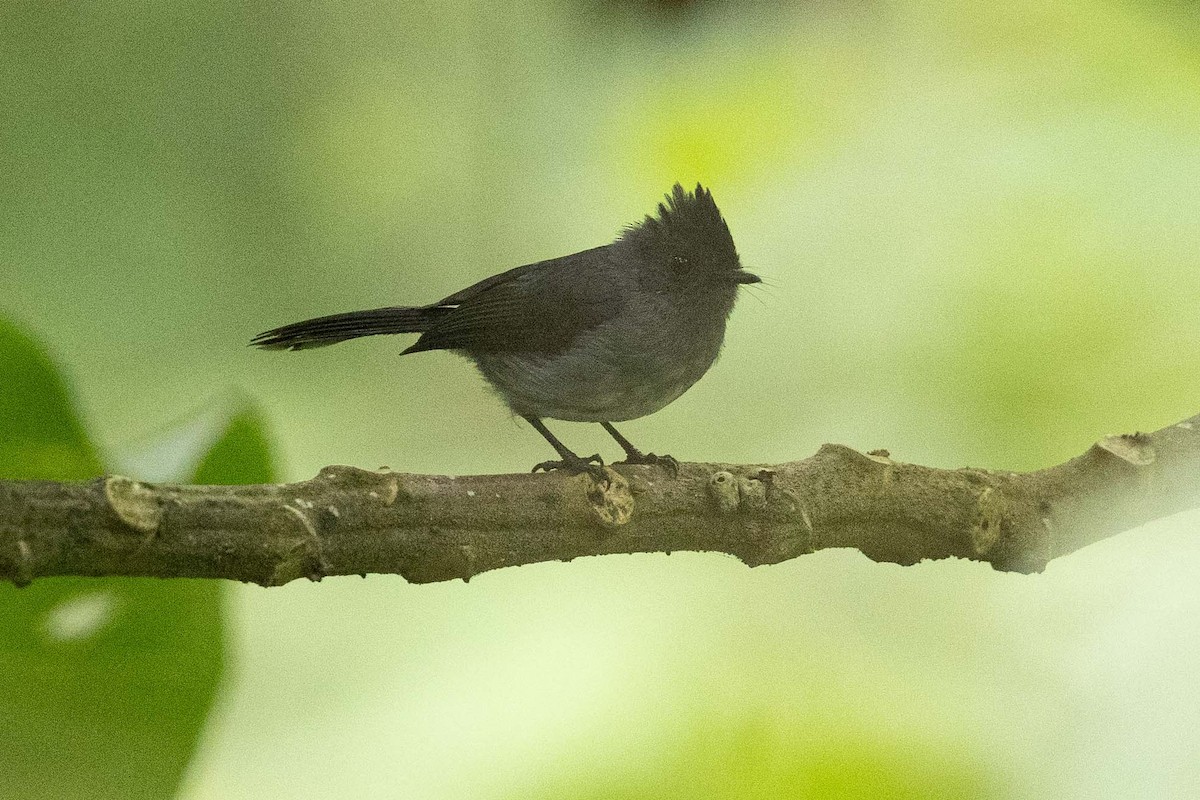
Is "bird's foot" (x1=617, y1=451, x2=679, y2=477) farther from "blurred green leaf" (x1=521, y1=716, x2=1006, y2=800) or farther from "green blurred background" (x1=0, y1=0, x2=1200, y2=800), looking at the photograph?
"blurred green leaf" (x1=521, y1=716, x2=1006, y2=800)

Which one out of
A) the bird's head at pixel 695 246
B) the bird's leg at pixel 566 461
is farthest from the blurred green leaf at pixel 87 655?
the bird's head at pixel 695 246

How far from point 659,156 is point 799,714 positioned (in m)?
1.06

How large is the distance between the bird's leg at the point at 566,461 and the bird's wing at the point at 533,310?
163 mm

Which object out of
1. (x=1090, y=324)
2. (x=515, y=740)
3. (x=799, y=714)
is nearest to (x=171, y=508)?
(x=515, y=740)

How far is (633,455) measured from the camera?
1.75m

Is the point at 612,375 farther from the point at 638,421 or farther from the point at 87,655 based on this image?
the point at 87,655

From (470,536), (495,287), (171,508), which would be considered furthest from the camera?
(495,287)

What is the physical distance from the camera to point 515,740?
5.20 feet

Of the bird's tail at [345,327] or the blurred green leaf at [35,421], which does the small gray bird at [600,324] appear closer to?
the bird's tail at [345,327]

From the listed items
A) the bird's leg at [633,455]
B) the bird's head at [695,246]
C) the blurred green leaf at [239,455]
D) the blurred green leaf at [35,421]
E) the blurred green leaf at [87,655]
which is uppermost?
the bird's head at [695,246]

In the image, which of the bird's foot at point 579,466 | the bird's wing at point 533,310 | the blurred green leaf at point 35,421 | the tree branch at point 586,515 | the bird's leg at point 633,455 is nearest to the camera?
the tree branch at point 586,515

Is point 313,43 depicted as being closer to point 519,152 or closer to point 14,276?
point 519,152

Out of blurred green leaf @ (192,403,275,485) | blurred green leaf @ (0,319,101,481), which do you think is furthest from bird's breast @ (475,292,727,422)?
blurred green leaf @ (0,319,101,481)

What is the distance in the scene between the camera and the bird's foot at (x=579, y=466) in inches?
51.6
